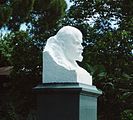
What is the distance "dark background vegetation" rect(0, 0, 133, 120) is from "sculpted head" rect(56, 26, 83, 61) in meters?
7.11

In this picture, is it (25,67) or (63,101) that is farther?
(25,67)

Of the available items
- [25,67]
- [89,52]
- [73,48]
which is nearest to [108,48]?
[89,52]

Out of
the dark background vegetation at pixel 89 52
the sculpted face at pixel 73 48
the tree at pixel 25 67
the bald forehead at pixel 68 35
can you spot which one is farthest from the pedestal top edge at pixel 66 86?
the tree at pixel 25 67

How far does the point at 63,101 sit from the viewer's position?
5.97 m

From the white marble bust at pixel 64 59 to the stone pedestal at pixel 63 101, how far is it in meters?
0.12

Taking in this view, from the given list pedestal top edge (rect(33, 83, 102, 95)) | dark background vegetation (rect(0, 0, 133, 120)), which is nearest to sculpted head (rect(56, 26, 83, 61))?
pedestal top edge (rect(33, 83, 102, 95))

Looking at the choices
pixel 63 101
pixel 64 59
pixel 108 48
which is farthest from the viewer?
pixel 108 48

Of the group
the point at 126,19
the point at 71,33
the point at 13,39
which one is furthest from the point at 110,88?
the point at 71,33

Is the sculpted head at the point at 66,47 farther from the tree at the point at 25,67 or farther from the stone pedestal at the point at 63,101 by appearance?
the tree at the point at 25,67

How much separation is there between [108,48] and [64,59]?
Answer: 28.9ft

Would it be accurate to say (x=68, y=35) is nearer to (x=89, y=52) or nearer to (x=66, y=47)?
(x=66, y=47)

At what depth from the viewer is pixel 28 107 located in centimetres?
1554

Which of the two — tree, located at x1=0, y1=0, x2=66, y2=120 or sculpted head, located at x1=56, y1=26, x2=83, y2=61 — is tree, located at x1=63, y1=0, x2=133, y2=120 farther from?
sculpted head, located at x1=56, y1=26, x2=83, y2=61

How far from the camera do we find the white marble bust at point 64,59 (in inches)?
242
